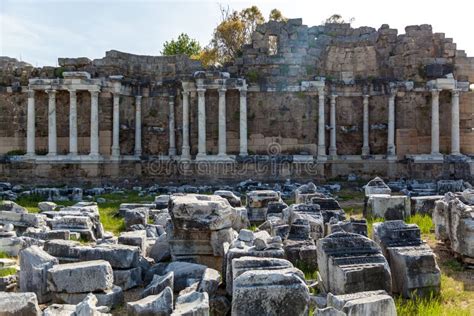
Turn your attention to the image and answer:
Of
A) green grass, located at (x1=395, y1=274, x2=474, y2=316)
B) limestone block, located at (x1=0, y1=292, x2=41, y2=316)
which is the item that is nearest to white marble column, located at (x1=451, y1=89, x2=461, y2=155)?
green grass, located at (x1=395, y1=274, x2=474, y2=316)

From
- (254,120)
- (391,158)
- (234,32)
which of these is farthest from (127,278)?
(234,32)

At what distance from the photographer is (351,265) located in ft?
19.5

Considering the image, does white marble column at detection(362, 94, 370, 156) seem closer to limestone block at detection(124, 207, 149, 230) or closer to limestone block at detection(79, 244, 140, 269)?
limestone block at detection(124, 207, 149, 230)

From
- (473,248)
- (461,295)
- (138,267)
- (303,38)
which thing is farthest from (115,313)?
(303,38)

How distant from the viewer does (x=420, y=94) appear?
70.9 feet

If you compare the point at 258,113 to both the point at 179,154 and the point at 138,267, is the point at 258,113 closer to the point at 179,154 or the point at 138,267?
the point at 179,154

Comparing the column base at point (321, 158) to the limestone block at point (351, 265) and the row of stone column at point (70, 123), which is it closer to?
the row of stone column at point (70, 123)

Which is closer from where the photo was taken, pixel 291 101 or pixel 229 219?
pixel 229 219

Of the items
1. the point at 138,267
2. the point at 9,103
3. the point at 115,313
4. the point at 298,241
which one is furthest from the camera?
the point at 9,103

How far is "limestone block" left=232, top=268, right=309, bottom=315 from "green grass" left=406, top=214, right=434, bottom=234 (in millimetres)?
6387

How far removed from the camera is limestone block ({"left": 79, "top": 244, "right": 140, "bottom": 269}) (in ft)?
23.4

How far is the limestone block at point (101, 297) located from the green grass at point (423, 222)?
700 centimetres

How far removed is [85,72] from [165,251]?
1499 centimetres

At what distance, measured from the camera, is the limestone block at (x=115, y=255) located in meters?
7.14
